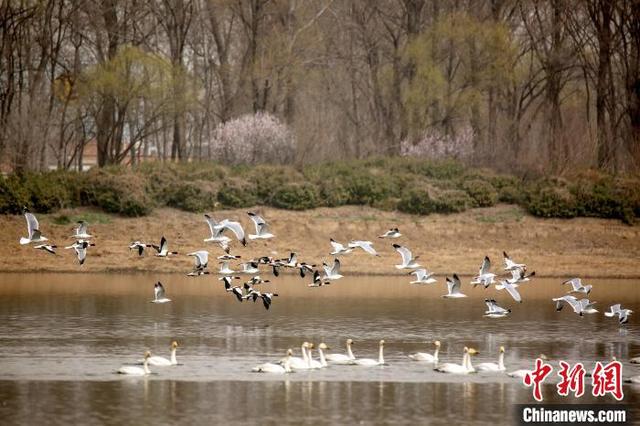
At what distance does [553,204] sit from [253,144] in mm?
16066

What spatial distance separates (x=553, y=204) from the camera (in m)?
48.4

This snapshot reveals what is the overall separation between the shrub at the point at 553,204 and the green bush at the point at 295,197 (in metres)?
8.13

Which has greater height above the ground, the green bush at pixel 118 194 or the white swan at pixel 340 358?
the green bush at pixel 118 194

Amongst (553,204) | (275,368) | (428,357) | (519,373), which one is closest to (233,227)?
(428,357)

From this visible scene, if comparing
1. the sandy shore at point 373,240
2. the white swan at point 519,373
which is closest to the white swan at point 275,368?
the white swan at point 519,373

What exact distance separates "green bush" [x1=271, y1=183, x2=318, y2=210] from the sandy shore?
411 millimetres

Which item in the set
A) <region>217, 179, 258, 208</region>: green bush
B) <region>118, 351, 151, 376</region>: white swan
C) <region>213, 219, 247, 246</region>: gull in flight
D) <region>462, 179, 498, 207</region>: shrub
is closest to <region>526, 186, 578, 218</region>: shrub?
<region>462, 179, 498, 207</region>: shrub

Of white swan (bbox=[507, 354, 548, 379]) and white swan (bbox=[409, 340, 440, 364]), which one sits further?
white swan (bbox=[409, 340, 440, 364])

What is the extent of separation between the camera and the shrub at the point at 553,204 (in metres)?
48.2

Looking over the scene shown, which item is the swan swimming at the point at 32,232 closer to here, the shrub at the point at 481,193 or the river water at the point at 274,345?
the river water at the point at 274,345

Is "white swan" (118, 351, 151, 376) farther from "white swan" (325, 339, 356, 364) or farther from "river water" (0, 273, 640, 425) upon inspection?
"white swan" (325, 339, 356, 364)

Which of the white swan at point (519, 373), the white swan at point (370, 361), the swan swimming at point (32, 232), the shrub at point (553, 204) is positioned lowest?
the white swan at point (519, 373)

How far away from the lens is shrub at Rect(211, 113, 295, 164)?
58625 millimetres

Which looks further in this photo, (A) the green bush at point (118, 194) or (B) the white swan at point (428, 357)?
(A) the green bush at point (118, 194)
